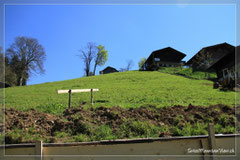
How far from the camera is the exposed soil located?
625cm

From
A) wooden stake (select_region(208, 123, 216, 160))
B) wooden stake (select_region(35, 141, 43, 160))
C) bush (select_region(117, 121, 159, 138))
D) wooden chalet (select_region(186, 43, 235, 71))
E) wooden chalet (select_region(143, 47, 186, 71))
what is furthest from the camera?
wooden chalet (select_region(143, 47, 186, 71))

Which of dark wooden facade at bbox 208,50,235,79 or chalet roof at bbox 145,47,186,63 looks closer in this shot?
dark wooden facade at bbox 208,50,235,79

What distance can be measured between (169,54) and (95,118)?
187 feet

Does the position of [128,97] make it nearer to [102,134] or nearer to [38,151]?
[102,134]

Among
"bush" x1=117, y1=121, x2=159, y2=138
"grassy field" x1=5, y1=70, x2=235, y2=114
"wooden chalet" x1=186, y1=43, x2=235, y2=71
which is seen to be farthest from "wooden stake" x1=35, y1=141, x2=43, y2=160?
"wooden chalet" x1=186, y1=43, x2=235, y2=71

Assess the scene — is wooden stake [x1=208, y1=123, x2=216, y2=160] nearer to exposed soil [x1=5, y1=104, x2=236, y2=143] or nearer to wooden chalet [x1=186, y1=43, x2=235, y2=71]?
exposed soil [x1=5, y1=104, x2=236, y2=143]

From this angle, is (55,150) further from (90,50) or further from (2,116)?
(90,50)

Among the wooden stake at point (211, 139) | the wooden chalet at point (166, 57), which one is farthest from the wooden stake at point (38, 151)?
the wooden chalet at point (166, 57)

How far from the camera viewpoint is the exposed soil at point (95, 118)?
6254mm

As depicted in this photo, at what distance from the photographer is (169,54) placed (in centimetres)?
6075

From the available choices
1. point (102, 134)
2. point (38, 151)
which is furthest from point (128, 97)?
point (38, 151)

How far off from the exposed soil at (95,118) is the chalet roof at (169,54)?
5265cm

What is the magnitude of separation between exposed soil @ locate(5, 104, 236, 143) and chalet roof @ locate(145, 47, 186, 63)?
5265cm

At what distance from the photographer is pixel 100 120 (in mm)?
7070
